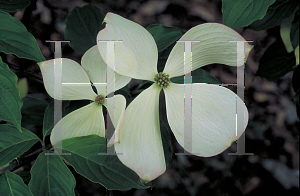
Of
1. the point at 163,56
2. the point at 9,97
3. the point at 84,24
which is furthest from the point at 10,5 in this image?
the point at 163,56

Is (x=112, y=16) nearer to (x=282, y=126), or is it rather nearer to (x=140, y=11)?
(x=140, y=11)

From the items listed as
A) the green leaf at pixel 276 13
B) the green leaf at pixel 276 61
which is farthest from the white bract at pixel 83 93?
the green leaf at pixel 276 61

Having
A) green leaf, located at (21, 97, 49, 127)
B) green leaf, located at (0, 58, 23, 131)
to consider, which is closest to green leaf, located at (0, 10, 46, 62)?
green leaf, located at (0, 58, 23, 131)

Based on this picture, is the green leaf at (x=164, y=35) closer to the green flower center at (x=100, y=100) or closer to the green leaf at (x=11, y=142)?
the green flower center at (x=100, y=100)

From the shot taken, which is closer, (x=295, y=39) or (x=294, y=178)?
(x=295, y=39)

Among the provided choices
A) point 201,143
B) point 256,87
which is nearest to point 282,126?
point 256,87

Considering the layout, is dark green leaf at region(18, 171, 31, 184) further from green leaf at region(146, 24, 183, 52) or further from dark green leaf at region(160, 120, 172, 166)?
green leaf at region(146, 24, 183, 52)

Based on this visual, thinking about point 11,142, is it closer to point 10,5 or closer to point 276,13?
point 10,5
